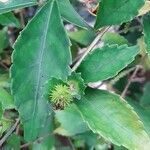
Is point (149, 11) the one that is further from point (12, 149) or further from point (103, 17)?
point (12, 149)

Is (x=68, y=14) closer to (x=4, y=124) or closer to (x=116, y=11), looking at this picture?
(x=116, y=11)

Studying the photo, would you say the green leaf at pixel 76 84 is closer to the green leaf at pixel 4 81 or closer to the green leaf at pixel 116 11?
the green leaf at pixel 116 11

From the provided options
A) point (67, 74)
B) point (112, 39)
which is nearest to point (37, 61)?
point (67, 74)

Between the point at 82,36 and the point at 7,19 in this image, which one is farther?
the point at 82,36

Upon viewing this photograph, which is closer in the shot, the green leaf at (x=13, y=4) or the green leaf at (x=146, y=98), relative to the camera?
the green leaf at (x=13, y=4)

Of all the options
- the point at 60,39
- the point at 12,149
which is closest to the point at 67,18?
the point at 60,39

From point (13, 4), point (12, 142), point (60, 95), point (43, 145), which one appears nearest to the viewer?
point (60, 95)

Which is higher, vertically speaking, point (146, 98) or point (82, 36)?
point (82, 36)

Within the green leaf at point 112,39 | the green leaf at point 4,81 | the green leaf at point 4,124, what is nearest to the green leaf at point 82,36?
the green leaf at point 112,39
